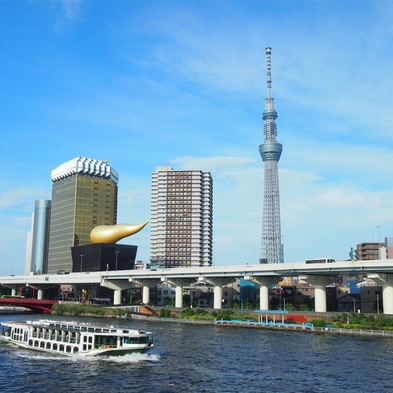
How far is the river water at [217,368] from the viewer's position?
41812 mm

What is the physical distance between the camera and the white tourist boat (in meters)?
52.9

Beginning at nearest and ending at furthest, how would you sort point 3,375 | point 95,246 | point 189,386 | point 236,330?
point 189,386 → point 3,375 → point 236,330 → point 95,246

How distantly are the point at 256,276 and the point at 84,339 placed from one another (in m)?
56.1

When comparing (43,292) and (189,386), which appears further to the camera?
(43,292)

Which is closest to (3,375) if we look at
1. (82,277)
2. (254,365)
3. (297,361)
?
(254,365)

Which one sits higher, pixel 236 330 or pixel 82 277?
pixel 82 277

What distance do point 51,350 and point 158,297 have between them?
9932 centimetres

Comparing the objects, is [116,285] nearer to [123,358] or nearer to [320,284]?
[320,284]

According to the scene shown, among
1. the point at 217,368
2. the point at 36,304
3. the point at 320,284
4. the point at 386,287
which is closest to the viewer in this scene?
the point at 217,368

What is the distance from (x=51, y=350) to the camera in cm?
5669

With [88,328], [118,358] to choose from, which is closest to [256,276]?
[88,328]

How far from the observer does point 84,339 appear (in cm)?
5403

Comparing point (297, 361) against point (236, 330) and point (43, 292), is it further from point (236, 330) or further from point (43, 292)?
point (43, 292)

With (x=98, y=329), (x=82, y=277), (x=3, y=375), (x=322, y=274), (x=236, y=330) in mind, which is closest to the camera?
(x=3, y=375)
